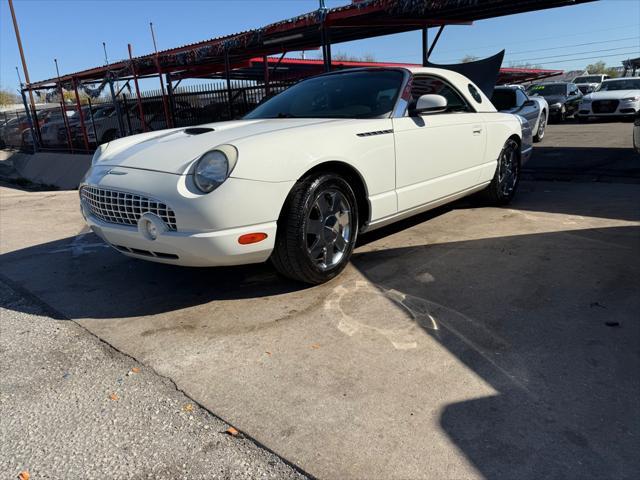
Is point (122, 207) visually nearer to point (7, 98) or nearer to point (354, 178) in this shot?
point (354, 178)

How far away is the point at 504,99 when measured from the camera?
1018cm

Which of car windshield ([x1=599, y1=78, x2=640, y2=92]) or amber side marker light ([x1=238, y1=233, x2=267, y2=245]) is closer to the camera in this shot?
amber side marker light ([x1=238, y1=233, x2=267, y2=245])

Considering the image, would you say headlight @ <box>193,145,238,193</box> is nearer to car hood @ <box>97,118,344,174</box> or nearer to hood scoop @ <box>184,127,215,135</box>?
car hood @ <box>97,118,344,174</box>

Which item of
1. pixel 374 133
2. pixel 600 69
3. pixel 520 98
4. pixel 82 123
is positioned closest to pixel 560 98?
pixel 520 98

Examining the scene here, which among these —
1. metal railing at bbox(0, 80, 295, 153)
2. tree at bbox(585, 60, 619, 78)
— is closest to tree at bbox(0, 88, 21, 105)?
metal railing at bbox(0, 80, 295, 153)

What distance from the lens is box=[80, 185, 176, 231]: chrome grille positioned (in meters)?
2.93

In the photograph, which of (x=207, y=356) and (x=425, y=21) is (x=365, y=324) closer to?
(x=207, y=356)

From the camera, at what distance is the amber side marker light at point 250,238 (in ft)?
9.71

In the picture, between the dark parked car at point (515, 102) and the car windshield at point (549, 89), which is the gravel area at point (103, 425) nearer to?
the dark parked car at point (515, 102)

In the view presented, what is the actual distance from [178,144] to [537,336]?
2519 millimetres

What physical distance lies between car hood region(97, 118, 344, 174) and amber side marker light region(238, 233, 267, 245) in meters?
0.53

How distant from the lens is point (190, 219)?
2859mm

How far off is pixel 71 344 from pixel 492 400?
7.75 ft

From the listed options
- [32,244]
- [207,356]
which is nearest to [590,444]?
[207,356]
